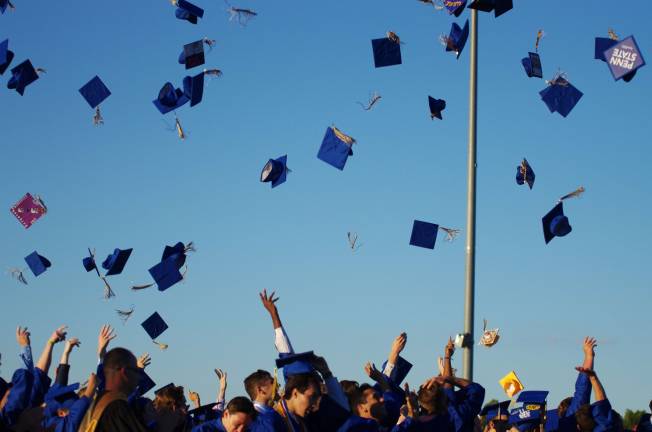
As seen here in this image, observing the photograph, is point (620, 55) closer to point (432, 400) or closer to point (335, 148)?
point (335, 148)

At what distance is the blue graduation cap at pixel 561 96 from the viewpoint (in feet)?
46.7

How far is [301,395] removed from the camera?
24.2 ft

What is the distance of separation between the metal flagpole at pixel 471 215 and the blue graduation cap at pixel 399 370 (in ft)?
6.39

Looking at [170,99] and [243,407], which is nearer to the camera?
[243,407]

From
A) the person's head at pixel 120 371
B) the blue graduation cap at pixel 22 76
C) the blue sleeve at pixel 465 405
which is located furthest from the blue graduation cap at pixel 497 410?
the blue graduation cap at pixel 22 76

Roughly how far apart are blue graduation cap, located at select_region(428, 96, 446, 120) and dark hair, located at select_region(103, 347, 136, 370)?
906 cm

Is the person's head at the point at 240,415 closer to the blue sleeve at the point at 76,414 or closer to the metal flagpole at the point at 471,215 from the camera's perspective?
the blue sleeve at the point at 76,414

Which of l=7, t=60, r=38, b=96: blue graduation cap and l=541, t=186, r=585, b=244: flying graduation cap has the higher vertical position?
l=7, t=60, r=38, b=96: blue graduation cap

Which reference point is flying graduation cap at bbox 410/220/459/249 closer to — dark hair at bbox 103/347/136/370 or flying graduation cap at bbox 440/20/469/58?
flying graduation cap at bbox 440/20/469/58

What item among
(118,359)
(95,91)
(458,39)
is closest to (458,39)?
(458,39)

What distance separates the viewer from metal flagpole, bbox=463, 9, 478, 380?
41.2 ft

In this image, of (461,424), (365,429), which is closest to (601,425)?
(461,424)

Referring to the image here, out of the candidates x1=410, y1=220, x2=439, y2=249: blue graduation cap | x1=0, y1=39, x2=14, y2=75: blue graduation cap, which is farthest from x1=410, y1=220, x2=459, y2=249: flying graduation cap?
x1=0, y1=39, x2=14, y2=75: blue graduation cap

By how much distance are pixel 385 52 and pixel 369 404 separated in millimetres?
7029
